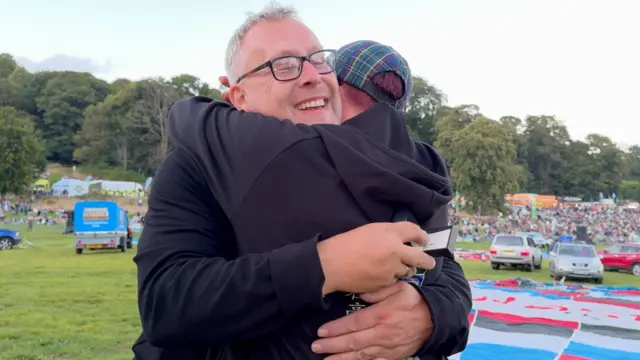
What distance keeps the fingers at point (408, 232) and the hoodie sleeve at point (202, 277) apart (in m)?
0.18

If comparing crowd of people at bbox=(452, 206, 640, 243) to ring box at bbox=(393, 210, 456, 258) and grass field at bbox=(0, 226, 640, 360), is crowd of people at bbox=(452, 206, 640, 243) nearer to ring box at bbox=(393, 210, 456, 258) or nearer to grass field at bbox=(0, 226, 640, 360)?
grass field at bbox=(0, 226, 640, 360)

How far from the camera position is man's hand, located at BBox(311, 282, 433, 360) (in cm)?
118

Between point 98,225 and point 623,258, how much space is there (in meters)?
18.3

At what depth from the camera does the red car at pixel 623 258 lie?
1830 centimetres

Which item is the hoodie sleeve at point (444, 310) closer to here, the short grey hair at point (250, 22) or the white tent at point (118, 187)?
the short grey hair at point (250, 22)

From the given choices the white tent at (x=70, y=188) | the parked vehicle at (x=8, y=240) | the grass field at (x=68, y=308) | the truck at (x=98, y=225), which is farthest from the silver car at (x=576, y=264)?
the white tent at (x=70, y=188)

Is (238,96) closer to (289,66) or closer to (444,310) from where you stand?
(289,66)

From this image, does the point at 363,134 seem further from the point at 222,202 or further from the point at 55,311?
the point at 55,311

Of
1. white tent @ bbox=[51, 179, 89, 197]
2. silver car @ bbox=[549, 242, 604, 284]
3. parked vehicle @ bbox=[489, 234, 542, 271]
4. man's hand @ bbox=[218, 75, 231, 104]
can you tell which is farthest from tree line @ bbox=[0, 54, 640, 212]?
man's hand @ bbox=[218, 75, 231, 104]

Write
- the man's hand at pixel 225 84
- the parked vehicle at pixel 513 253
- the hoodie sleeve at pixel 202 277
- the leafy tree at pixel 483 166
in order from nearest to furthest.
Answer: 1. the hoodie sleeve at pixel 202 277
2. the man's hand at pixel 225 84
3. the parked vehicle at pixel 513 253
4. the leafy tree at pixel 483 166

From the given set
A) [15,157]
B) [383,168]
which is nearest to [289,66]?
[383,168]

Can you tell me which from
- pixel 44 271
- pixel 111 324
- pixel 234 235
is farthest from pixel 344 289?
pixel 44 271

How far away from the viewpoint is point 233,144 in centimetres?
120

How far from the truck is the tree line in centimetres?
1543
